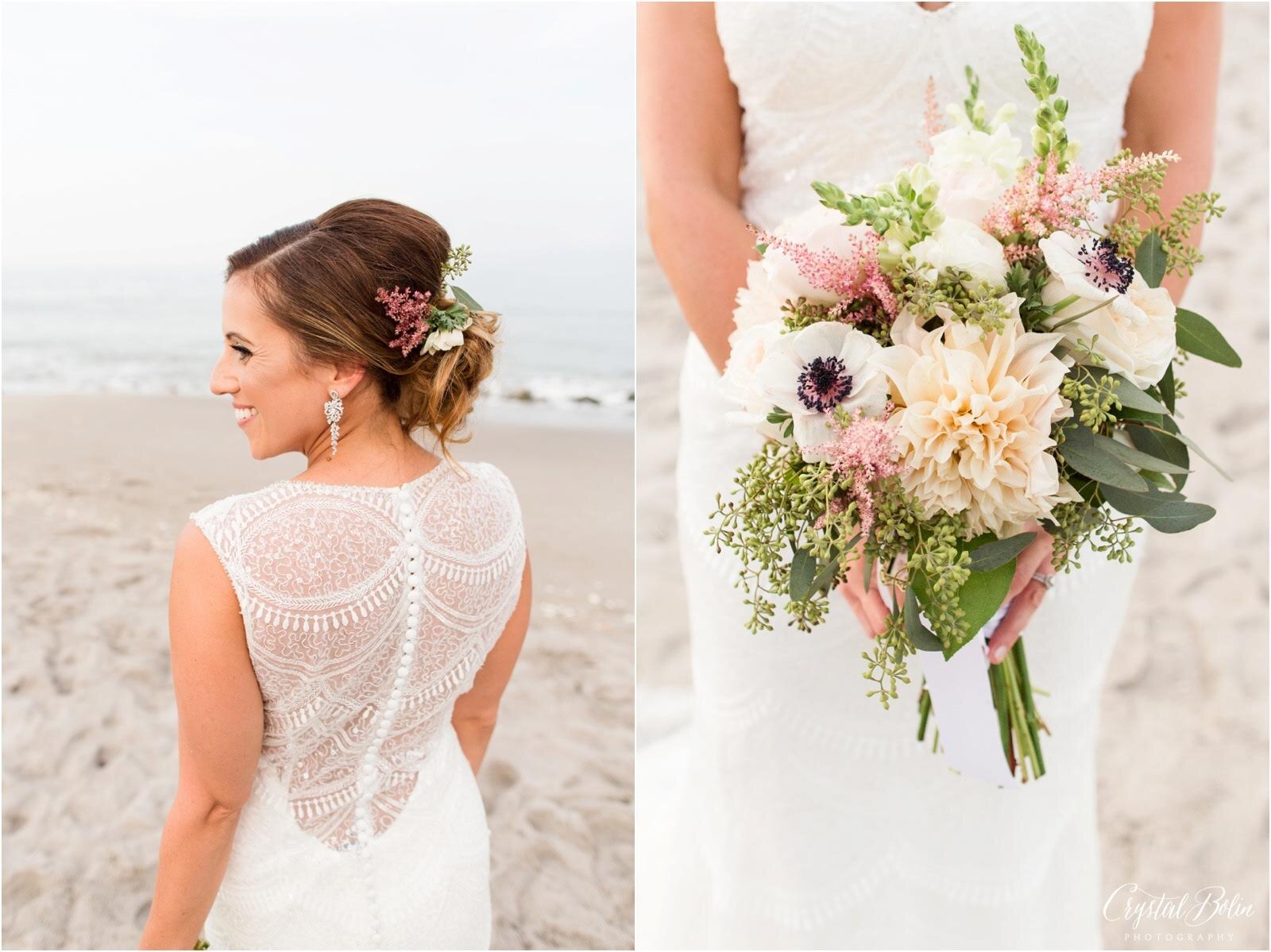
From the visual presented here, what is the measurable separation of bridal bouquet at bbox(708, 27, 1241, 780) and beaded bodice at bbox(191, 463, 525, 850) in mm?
509

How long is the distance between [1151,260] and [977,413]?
15.8 inches

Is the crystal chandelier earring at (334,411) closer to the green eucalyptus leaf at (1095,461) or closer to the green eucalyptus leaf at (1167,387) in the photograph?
the green eucalyptus leaf at (1095,461)

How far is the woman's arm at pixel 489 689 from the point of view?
191 cm

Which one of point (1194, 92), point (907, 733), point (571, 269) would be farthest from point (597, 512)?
point (1194, 92)

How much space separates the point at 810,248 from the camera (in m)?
1.30

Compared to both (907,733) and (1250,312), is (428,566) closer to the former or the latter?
(907,733)

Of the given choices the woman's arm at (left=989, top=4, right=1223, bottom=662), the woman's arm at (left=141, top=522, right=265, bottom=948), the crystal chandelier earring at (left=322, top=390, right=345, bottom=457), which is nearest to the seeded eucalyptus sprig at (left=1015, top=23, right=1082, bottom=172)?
the woman's arm at (left=989, top=4, right=1223, bottom=662)

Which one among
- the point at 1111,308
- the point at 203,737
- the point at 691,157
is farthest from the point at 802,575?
the point at 691,157

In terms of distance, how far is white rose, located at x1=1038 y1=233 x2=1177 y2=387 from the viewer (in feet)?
4.02

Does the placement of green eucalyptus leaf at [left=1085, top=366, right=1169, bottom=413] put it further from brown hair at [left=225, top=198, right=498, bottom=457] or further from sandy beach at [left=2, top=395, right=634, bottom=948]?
sandy beach at [left=2, top=395, right=634, bottom=948]

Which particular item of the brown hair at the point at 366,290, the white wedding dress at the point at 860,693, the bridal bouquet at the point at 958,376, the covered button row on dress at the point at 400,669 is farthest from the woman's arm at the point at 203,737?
the white wedding dress at the point at 860,693

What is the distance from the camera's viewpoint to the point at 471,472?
66.3 inches

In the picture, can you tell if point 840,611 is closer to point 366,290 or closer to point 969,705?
point 969,705

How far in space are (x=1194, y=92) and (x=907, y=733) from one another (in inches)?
59.8
